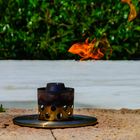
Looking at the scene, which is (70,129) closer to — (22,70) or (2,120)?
(2,120)

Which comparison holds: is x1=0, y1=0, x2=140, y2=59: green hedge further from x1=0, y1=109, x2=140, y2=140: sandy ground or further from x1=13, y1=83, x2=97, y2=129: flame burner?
x1=13, y1=83, x2=97, y2=129: flame burner

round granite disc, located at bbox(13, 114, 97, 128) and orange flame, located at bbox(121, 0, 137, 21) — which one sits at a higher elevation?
orange flame, located at bbox(121, 0, 137, 21)

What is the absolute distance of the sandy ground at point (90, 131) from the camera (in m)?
5.72

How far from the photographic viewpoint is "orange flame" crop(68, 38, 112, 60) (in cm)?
1316

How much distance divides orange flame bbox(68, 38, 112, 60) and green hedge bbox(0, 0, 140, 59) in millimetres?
108

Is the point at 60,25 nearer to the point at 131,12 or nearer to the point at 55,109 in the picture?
the point at 131,12

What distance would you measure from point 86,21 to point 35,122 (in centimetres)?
704

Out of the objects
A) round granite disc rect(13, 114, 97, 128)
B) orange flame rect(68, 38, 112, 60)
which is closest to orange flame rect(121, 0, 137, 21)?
orange flame rect(68, 38, 112, 60)

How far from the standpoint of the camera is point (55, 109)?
6172mm

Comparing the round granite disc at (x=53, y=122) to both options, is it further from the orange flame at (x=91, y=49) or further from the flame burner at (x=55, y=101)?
the orange flame at (x=91, y=49)

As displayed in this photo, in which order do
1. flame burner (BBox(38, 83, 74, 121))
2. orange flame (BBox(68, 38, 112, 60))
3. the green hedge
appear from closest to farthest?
1. flame burner (BBox(38, 83, 74, 121))
2. the green hedge
3. orange flame (BBox(68, 38, 112, 60))

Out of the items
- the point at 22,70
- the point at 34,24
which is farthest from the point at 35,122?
the point at 34,24

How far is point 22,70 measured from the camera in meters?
11.5

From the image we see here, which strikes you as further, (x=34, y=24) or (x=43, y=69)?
(x=34, y=24)
